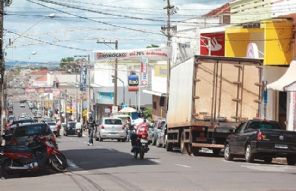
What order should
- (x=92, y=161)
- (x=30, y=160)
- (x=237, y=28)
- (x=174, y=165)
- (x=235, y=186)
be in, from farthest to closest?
1. (x=237, y=28)
2. (x=92, y=161)
3. (x=174, y=165)
4. (x=30, y=160)
5. (x=235, y=186)

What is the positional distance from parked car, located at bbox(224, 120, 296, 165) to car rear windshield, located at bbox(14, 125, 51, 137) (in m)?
7.00

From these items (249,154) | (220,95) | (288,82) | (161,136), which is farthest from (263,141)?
(161,136)

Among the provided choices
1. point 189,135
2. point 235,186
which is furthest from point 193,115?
point 235,186

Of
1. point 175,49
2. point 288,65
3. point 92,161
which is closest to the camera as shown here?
point 92,161

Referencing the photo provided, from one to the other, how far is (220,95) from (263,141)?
436 cm

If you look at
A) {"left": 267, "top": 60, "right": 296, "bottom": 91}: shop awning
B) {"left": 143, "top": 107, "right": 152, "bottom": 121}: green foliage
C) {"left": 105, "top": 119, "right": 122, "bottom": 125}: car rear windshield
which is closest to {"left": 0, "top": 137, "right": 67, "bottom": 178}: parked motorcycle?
{"left": 267, "top": 60, "right": 296, "bottom": 91}: shop awning

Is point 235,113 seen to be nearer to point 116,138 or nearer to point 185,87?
point 185,87

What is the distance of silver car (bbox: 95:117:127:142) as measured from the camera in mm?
49688

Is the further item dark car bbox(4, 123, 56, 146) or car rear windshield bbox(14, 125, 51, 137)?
car rear windshield bbox(14, 125, 51, 137)

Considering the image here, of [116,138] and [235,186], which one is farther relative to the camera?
[116,138]

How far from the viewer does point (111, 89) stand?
97.7 meters

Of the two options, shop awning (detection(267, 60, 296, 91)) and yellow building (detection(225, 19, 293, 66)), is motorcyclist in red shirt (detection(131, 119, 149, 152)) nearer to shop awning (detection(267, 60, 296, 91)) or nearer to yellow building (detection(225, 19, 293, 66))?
shop awning (detection(267, 60, 296, 91))

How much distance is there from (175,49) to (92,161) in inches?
1501

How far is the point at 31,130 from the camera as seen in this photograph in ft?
83.6
